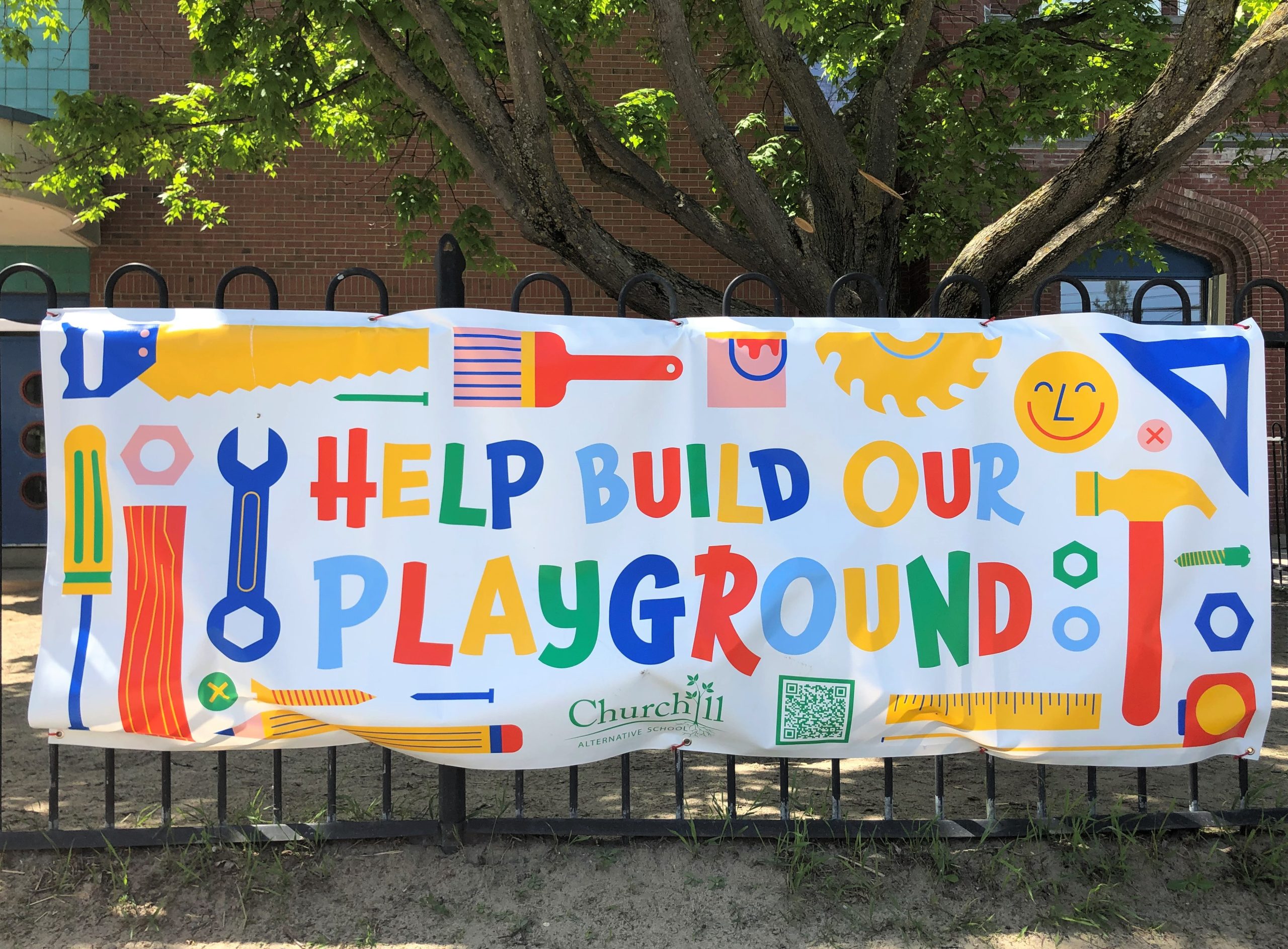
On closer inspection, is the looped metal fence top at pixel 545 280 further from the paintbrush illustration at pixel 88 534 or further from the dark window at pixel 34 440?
the dark window at pixel 34 440

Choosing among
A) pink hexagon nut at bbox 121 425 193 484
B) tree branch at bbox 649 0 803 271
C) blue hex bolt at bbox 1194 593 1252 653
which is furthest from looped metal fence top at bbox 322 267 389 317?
blue hex bolt at bbox 1194 593 1252 653

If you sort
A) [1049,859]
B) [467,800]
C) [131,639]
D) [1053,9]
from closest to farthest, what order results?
[131,639], [1049,859], [467,800], [1053,9]

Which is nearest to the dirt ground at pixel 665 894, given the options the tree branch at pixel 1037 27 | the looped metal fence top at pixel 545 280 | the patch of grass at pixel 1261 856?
the patch of grass at pixel 1261 856

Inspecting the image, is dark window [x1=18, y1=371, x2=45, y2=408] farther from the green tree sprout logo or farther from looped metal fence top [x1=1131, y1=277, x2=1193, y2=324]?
looped metal fence top [x1=1131, y1=277, x2=1193, y2=324]

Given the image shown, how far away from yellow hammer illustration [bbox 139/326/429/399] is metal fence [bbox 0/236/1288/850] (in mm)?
192

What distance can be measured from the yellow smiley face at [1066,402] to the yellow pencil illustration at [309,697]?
2.22 m

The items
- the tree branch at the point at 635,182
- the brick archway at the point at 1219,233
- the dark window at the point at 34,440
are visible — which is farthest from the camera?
the brick archway at the point at 1219,233

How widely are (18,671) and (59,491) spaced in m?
4.34

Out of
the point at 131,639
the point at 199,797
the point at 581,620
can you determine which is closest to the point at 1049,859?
the point at 581,620

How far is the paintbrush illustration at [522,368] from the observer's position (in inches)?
114

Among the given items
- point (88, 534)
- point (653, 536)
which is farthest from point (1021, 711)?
point (88, 534)

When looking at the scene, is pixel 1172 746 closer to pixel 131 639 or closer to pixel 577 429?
pixel 577 429

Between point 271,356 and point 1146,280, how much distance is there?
12126 millimetres

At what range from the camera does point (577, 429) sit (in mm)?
2914
